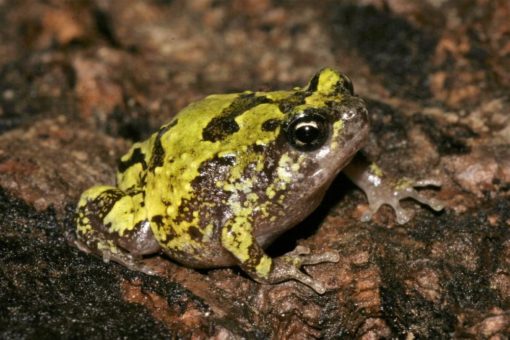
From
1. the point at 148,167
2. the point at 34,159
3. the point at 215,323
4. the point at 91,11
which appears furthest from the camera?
the point at 91,11

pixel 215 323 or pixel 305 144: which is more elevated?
pixel 305 144

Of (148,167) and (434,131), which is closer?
(148,167)

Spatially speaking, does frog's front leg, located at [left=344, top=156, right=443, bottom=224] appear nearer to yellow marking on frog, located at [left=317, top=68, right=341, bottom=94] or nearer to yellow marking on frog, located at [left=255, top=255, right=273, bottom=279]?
yellow marking on frog, located at [left=317, top=68, right=341, bottom=94]

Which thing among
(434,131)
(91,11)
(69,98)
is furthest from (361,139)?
(91,11)

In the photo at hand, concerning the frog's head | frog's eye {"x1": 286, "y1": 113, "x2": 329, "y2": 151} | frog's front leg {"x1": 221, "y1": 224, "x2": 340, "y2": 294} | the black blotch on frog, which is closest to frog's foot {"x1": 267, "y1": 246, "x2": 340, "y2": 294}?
frog's front leg {"x1": 221, "y1": 224, "x2": 340, "y2": 294}

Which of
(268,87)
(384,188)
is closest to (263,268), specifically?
(384,188)

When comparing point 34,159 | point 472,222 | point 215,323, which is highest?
point 34,159

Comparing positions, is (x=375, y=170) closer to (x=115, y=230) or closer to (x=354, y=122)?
(x=354, y=122)

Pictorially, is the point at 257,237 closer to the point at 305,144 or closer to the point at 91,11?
the point at 305,144
